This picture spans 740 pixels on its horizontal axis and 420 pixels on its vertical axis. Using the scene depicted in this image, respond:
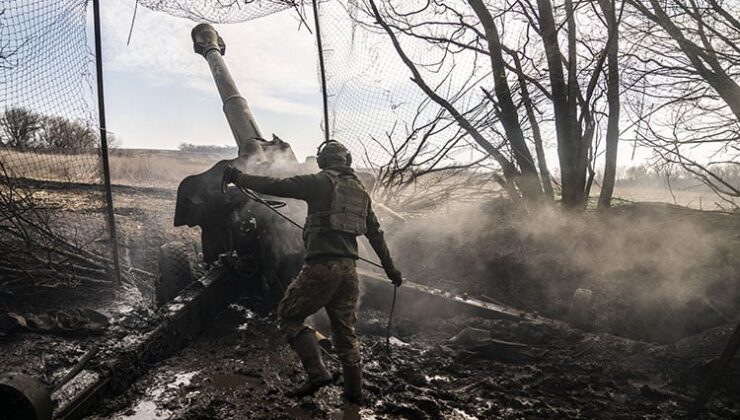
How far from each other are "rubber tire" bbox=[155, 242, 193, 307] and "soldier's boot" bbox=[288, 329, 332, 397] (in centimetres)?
241

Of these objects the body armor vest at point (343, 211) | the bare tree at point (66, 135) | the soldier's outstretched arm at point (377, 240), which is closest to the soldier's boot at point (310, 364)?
the body armor vest at point (343, 211)

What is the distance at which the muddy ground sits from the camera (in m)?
3.32

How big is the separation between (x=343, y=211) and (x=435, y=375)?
1.64m

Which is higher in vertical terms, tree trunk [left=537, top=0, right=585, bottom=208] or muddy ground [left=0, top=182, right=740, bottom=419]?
tree trunk [left=537, top=0, right=585, bottom=208]

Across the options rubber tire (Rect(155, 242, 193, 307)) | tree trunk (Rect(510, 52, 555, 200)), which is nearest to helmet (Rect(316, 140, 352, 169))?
rubber tire (Rect(155, 242, 193, 307))

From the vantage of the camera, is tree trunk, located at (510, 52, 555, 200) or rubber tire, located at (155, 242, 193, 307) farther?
tree trunk, located at (510, 52, 555, 200)

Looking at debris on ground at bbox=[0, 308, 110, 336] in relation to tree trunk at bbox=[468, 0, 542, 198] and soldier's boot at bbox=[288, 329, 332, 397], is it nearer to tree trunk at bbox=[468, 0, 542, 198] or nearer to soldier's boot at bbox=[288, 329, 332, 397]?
soldier's boot at bbox=[288, 329, 332, 397]

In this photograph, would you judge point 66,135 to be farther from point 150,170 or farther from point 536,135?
point 150,170

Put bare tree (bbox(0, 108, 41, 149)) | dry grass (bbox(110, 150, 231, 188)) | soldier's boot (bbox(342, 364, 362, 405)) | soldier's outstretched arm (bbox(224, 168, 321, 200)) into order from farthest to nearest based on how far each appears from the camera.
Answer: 1. dry grass (bbox(110, 150, 231, 188))
2. bare tree (bbox(0, 108, 41, 149))
3. soldier's outstretched arm (bbox(224, 168, 321, 200))
4. soldier's boot (bbox(342, 364, 362, 405))

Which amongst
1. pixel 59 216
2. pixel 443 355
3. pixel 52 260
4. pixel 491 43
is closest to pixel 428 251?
pixel 443 355

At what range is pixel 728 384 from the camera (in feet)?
11.1

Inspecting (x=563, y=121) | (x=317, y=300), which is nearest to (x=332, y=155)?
(x=317, y=300)

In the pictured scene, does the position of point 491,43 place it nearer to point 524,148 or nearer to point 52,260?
point 524,148

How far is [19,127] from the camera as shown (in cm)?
546
